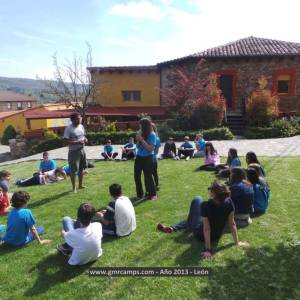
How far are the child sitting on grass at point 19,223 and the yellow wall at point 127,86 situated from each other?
22.7 metres

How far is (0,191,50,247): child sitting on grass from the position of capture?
555cm

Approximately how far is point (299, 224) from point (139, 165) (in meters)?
3.33

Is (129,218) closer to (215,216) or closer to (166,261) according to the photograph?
(166,261)

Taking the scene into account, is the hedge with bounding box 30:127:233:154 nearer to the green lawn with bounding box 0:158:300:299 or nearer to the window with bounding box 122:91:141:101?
the window with bounding box 122:91:141:101

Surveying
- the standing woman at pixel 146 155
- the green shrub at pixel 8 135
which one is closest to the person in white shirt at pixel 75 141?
the standing woman at pixel 146 155

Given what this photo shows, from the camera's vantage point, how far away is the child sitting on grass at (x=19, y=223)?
5555 mm

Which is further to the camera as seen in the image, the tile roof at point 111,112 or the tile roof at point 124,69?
the tile roof at point 124,69

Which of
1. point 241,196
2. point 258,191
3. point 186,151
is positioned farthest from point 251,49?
point 241,196

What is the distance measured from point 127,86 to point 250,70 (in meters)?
9.60

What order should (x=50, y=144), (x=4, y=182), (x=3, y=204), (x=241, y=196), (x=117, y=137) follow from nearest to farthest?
(x=241, y=196)
(x=3, y=204)
(x=4, y=182)
(x=117, y=137)
(x=50, y=144)

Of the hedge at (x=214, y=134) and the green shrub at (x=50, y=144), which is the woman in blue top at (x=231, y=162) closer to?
the hedge at (x=214, y=134)

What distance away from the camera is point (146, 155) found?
299 inches

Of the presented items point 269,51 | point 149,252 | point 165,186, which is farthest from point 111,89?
point 149,252

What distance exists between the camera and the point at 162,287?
14.3ft
